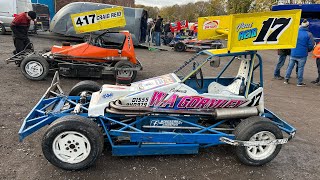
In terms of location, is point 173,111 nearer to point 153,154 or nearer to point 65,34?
point 153,154

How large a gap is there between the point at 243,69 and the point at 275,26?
876 mm

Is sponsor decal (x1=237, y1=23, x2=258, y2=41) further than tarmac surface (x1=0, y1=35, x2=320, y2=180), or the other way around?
sponsor decal (x1=237, y1=23, x2=258, y2=41)

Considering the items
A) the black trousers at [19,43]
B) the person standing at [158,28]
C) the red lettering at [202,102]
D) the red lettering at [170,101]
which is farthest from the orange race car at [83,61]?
the person standing at [158,28]

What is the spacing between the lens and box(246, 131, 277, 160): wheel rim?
383 cm

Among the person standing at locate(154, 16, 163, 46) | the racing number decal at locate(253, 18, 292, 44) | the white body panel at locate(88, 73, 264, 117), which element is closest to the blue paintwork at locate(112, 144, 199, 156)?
the white body panel at locate(88, 73, 264, 117)

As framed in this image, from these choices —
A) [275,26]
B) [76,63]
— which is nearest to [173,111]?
[275,26]

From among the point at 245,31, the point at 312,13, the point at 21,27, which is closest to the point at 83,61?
the point at 21,27

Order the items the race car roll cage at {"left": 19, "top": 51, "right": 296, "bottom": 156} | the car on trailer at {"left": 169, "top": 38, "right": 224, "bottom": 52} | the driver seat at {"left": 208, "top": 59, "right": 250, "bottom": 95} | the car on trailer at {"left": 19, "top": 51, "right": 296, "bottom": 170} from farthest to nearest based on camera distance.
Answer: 1. the car on trailer at {"left": 169, "top": 38, "right": 224, "bottom": 52}
2. the driver seat at {"left": 208, "top": 59, "right": 250, "bottom": 95}
3. the race car roll cage at {"left": 19, "top": 51, "right": 296, "bottom": 156}
4. the car on trailer at {"left": 19, "top": 51, "right": 296, "bottom": 170}

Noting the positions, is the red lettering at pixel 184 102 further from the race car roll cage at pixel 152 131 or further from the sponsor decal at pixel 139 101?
the sponsor decal at pixel 139 101

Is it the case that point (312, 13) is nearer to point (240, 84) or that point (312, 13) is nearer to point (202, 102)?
point (240, 84)

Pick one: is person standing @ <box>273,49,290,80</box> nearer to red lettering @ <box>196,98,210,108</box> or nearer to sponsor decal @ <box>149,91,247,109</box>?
sponsor decal @ <box>149,91,247,109</box>

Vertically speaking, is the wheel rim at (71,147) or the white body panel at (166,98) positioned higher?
the white body panel at (166,98)

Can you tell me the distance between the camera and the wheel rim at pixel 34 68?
290 inches

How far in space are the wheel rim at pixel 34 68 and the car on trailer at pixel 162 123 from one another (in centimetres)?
A: 359
